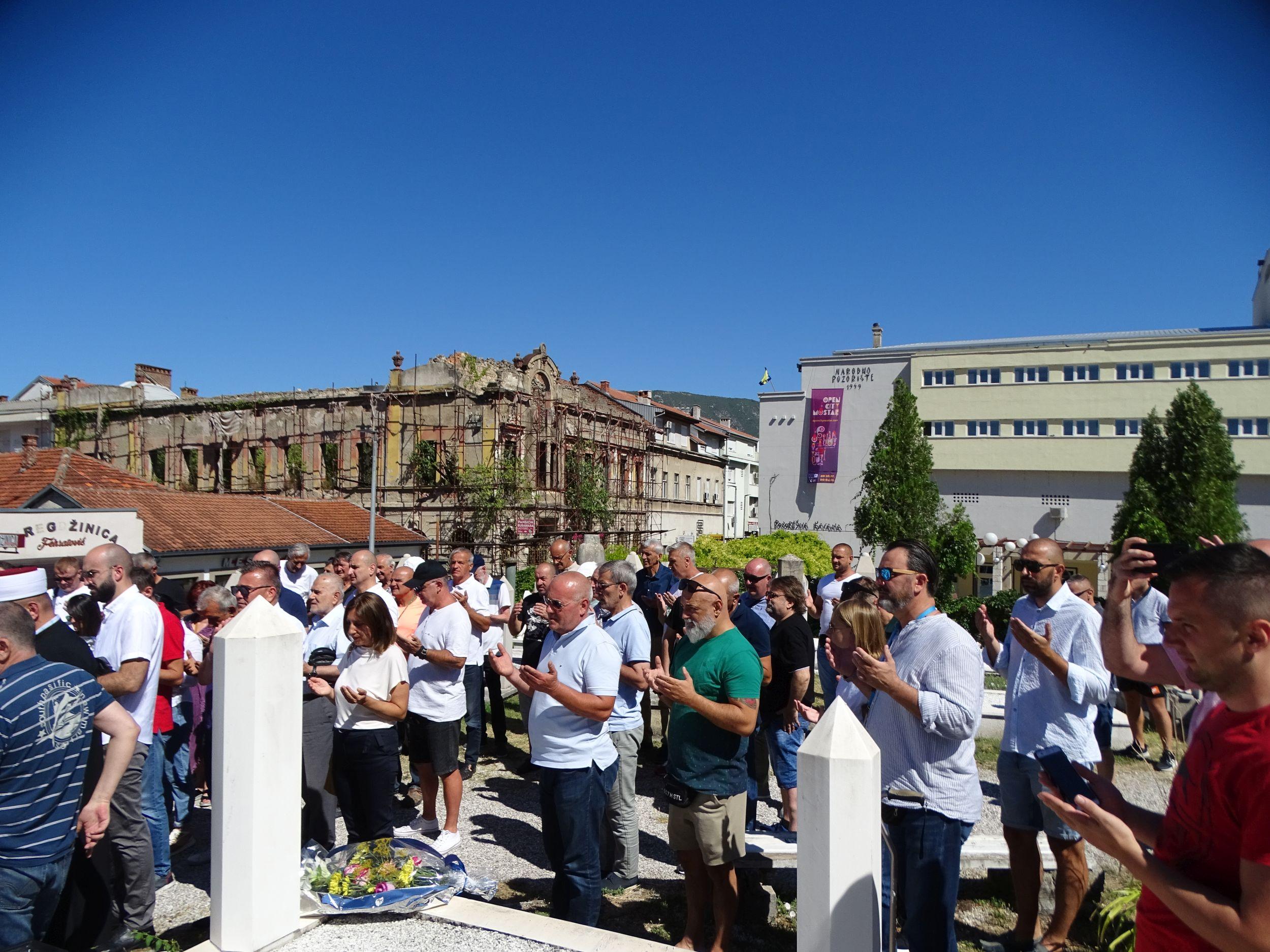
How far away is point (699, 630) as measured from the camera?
4.14 m

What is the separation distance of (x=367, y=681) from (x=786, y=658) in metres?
3.06

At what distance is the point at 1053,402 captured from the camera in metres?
Result: 39.7

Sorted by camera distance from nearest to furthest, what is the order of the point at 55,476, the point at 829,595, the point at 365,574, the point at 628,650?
the point at 628,650 → the point at 365,574 → the point at 829,595 → the point at 55,476

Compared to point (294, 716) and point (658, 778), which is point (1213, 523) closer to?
point (658, 778)

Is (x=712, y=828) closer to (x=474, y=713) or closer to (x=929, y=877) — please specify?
(x=929, y=877)

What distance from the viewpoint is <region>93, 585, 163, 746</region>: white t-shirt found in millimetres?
4500

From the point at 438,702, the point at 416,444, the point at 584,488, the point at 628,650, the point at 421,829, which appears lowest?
the point at 421,829

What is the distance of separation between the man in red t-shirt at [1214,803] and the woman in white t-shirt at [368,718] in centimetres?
378

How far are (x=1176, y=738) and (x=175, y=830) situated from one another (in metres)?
9.67

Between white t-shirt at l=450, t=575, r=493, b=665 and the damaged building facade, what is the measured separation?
20.2 metres

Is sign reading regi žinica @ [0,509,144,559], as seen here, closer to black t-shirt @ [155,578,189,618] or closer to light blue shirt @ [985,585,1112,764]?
black t-shirt @ [155,578,189,618]

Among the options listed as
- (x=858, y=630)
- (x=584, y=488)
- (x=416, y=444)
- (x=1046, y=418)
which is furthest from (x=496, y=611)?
(x=1046, y=418)

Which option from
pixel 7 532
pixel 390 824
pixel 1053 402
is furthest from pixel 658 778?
pixel 1053 402

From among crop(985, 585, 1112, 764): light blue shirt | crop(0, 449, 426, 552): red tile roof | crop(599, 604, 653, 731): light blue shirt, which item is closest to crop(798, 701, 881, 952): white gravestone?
crop(985, 585, 1112, 764): light blue shirt
